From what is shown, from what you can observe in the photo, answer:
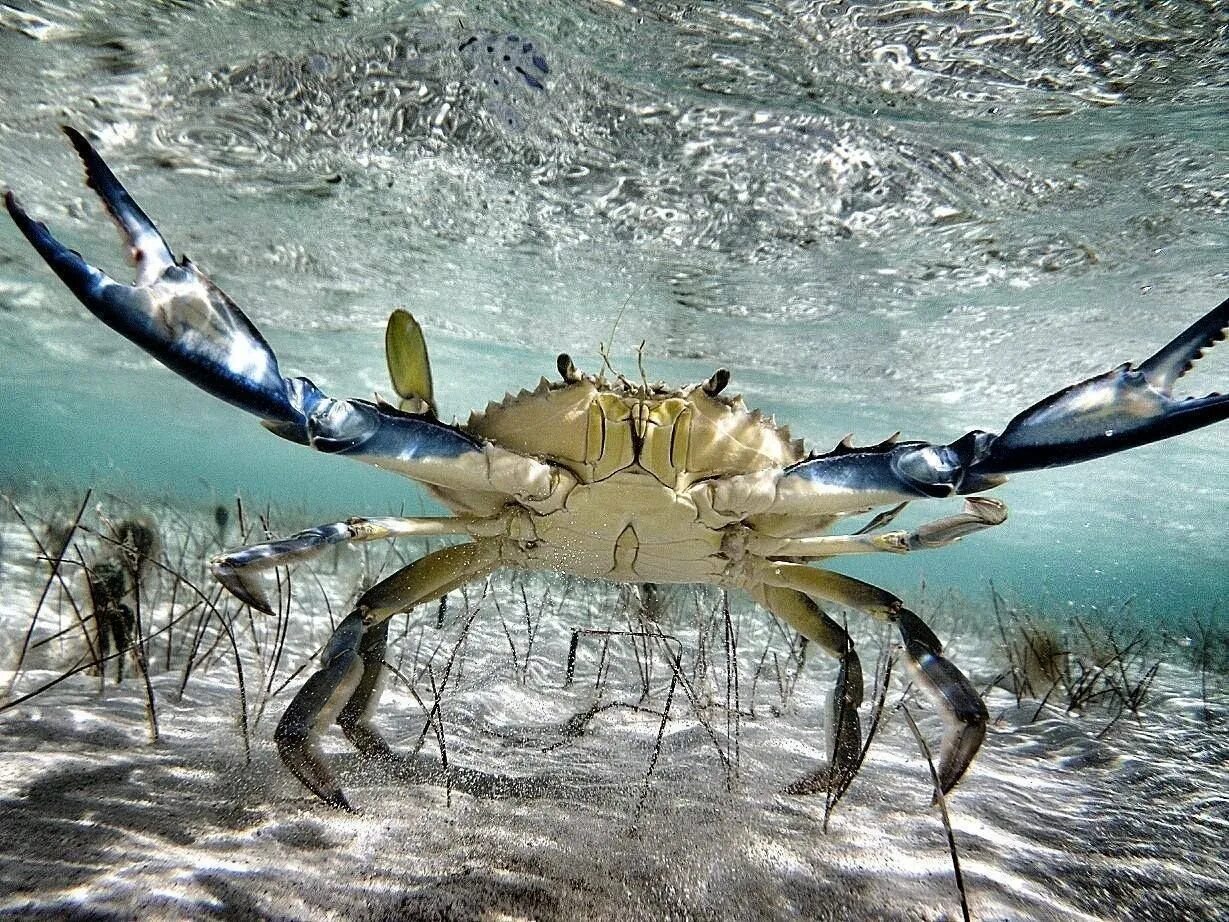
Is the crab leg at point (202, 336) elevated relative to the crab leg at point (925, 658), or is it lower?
elevated

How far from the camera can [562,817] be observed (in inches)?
101

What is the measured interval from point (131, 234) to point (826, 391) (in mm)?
18785

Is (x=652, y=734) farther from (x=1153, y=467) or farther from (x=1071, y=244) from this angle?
(x=1153, y=467)

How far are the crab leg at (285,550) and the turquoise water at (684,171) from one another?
4428 mm

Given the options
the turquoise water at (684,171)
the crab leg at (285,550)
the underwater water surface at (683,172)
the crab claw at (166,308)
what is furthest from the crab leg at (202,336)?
the turquoise water at (684,171)

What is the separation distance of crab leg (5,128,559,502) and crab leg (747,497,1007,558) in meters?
2.04

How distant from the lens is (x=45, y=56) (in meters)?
7.02

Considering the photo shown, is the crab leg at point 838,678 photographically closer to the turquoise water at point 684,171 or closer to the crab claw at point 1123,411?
the crab claw at point 1123,411

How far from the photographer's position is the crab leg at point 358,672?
271 cm

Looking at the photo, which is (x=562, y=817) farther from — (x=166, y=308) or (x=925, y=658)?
(x=166, y=308)

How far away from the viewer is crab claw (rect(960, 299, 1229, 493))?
1845 millimetres

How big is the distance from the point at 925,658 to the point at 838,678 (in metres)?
0.54

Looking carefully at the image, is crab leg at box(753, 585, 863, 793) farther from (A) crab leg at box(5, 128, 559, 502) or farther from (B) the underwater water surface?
(A) crab leg at box(5, 128, 559, 502)

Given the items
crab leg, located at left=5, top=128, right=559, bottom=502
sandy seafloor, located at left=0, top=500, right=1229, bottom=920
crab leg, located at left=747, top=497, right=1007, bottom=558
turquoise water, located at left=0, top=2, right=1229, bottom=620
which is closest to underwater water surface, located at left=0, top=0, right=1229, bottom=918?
turquoise water, located at left=0, top=2, right=1229, bottom=620
